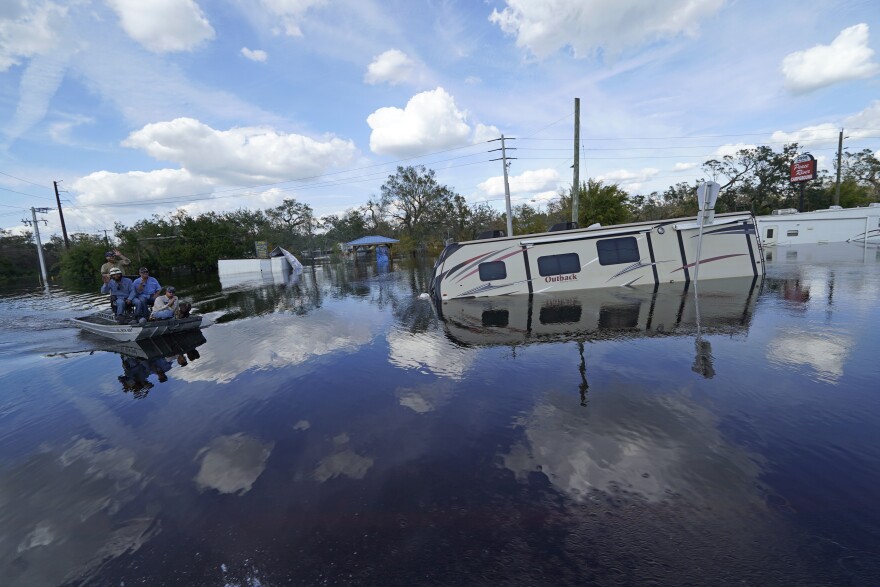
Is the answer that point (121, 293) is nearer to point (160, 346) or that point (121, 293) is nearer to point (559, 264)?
point (160, 346)

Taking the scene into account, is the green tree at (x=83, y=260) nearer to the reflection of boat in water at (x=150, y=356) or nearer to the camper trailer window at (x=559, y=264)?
the reflection of boat in water at (x=150, y=356)

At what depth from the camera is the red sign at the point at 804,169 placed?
116 feet

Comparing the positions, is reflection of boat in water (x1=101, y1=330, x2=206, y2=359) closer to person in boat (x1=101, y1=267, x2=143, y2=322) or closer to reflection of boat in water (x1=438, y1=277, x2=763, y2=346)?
person in boat (x1=101, y1=267, x2=143, y2=322)

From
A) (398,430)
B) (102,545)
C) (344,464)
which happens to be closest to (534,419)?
(398,430)

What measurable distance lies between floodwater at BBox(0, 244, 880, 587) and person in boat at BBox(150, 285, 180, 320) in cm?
227

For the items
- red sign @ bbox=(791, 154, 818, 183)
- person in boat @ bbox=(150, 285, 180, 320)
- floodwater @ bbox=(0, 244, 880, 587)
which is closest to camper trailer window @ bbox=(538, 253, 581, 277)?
floodwater @ bbox=(0, 244, 880, 587)

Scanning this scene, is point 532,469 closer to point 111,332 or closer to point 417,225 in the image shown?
point 111,332

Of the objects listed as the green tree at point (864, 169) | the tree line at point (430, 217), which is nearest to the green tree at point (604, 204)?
the tree line at point (430, 217)

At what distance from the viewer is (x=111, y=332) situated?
33.5 ft

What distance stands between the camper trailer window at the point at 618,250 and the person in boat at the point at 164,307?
42.5 feet

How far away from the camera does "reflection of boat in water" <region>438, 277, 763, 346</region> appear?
7.64 m

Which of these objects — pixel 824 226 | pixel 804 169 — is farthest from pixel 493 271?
→ pixel 804 169

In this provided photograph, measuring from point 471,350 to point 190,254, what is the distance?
52591 mm

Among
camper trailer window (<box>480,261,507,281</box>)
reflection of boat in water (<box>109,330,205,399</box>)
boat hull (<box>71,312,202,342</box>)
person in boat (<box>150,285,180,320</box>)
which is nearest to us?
reflection of boat in water (<box>109,330,205,399</box>)
